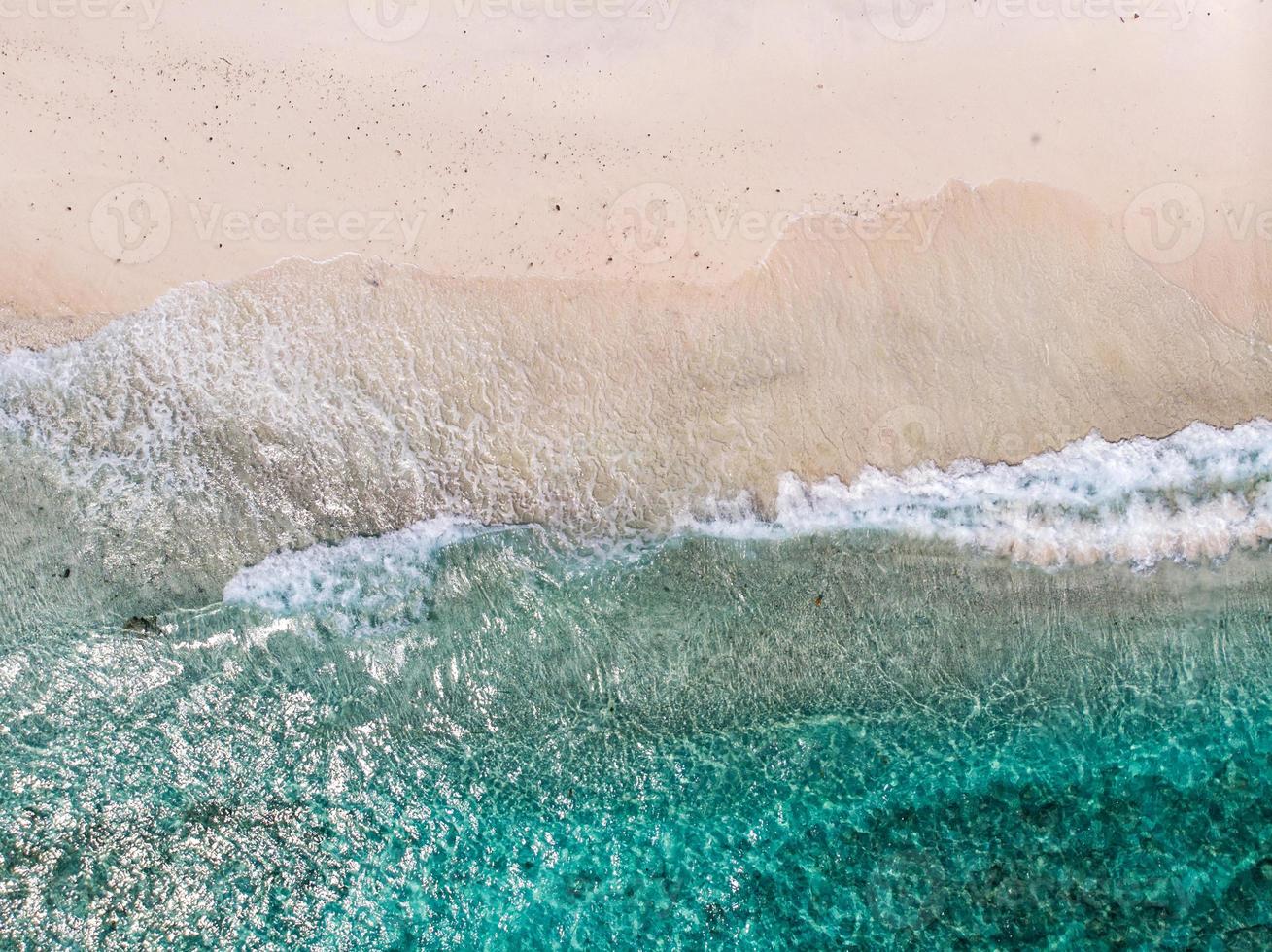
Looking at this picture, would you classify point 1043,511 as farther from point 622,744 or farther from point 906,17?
point 906,17

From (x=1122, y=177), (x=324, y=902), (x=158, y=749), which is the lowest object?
(x=324, y=902)

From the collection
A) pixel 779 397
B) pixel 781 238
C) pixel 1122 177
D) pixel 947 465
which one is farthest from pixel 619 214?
pixel 1122 177

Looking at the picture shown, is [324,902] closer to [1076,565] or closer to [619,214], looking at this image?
[619,214]

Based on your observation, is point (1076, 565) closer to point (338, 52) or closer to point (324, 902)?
point (324, 902)

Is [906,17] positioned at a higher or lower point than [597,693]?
higher

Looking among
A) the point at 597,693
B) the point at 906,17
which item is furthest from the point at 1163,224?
the point at 597,693

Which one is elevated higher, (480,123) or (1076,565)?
(480,123)
